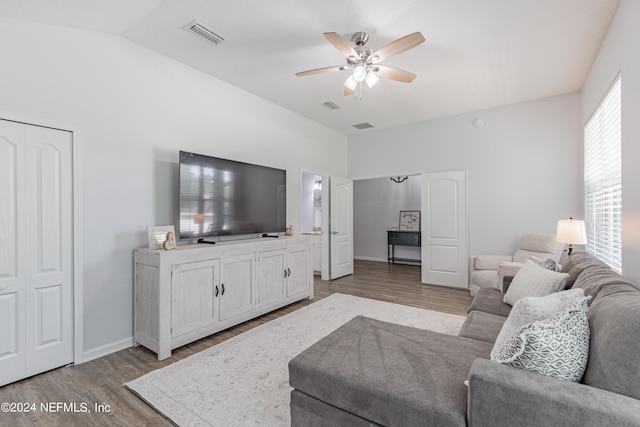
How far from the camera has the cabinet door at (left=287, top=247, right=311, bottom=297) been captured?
3.97 meters

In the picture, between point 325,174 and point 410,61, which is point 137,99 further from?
point 325,174

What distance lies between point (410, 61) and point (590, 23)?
1524 mm

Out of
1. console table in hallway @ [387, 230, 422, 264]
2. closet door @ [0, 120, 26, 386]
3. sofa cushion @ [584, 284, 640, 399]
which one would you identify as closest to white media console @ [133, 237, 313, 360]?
closet door @ [0, 120, 26, 386]

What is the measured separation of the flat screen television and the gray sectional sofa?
2040 mm

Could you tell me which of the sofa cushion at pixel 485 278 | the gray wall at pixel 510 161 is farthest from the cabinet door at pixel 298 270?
the gray wall at pixel 510 161

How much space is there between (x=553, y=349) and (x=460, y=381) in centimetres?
42

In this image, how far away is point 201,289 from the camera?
2887 millimetres

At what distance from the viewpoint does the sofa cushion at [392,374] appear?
1210mm

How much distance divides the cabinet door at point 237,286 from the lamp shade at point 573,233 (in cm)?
349

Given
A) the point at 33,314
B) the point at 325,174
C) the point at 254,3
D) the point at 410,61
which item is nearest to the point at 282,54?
the point at 254,3

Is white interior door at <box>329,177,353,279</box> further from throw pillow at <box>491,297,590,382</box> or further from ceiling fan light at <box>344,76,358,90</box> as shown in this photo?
throw pillow at <box>491,297,590,382</box>

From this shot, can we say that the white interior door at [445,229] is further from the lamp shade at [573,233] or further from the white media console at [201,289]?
the white media console at [201,289]

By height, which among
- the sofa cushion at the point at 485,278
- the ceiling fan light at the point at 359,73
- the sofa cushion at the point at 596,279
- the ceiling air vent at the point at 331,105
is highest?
the ceiling air vent at the point at 331,105

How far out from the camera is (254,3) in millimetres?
2334
